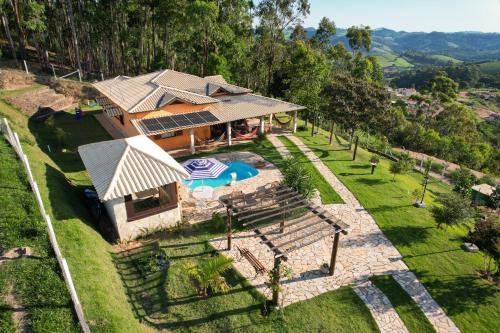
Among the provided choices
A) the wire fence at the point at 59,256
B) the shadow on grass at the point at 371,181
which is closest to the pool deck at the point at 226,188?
the shadow on grass at the point at 371,181

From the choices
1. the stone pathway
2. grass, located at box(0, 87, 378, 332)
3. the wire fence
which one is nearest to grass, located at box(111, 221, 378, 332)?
grass, located at box(0, 87, 378, 332)

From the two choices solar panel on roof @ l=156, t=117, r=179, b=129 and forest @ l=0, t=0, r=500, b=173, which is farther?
forest @ l=0, t=0, r=500, b=173

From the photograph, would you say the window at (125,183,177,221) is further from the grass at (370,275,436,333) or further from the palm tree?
the grass at (370,275,436,333)

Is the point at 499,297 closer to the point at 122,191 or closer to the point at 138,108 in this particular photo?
the point at 122,191

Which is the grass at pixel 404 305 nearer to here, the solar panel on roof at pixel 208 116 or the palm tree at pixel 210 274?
the palm tree at pixel 210 274

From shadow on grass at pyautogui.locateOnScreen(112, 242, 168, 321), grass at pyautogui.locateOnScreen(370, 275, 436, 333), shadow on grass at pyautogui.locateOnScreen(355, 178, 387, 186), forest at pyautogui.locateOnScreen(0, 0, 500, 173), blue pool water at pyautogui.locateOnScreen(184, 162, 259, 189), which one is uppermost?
forest at pyautogui.locateOnScreen(0, 0, 500, 173)

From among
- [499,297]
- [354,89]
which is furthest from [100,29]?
[499,297]
